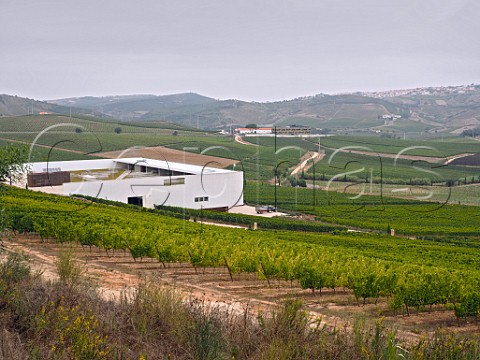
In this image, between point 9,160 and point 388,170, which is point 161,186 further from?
point 388,170

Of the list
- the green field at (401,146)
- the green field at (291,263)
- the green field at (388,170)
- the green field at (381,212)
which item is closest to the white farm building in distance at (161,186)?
the green field at (381,212)

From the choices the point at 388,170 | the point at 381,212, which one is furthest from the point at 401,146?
the point at 381,212

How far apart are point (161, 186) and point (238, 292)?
117ft

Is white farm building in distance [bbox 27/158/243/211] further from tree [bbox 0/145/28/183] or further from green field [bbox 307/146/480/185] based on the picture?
green field [bbox 307/146/480/185]

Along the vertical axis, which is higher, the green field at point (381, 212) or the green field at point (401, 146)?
the green field at point (401, 146)

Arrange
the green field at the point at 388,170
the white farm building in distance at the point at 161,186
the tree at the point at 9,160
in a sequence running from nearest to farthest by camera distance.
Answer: the tree at the point at 9,160 < the white farm building in distance at the point at 161,186 < the green field at the point at 388,170

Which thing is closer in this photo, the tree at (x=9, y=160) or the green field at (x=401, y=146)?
the tree at (x=9, y=160)

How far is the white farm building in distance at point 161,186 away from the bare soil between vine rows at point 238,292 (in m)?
27.5

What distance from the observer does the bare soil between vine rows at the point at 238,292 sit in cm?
1263

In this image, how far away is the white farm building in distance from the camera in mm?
47300

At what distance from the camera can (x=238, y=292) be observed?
14.9 m

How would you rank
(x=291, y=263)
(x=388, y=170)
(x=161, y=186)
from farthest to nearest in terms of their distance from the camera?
(x=388, y=170) < (x=161, y=186) < (x=291, y=263)

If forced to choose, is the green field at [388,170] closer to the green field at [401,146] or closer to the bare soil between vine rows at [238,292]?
the green field at [401,146]

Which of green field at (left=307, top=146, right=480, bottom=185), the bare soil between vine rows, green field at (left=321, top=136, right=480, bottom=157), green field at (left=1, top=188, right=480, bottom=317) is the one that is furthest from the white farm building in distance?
green field at (left=321, top=136, right=480, bottom=157)
